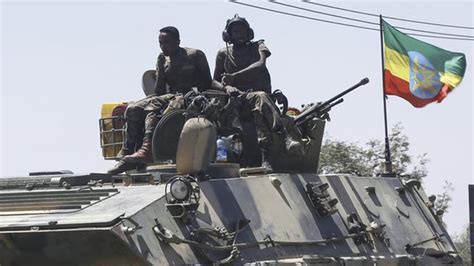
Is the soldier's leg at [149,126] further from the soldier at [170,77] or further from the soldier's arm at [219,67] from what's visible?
the soldier's arm at [219,67]

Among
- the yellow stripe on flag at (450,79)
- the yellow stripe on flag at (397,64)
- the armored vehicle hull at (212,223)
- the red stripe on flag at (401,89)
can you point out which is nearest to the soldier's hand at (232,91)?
the armored vehicle hull at (212,223)

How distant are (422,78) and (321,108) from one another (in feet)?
21.9

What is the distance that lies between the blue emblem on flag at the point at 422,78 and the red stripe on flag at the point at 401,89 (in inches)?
3.0

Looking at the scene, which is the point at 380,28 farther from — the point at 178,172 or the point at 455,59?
the point at 178,172

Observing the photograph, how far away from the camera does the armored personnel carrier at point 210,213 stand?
44.7 feet

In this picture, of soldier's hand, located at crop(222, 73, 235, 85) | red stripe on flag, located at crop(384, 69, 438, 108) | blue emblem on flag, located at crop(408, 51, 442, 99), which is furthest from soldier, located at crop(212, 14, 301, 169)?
blue emblem on flag, located at crop(408, 51, 442, 99)

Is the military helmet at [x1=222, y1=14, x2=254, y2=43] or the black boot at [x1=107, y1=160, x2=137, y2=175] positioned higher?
the military helmet at [x1=222, y1=14, x2=254, y2=43]

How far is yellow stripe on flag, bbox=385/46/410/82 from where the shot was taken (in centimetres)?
2492

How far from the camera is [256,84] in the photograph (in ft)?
63.9

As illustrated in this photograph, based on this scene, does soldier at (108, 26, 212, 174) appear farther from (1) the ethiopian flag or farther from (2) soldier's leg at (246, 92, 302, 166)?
(1) the ethiopian flag

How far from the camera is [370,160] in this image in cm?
3866

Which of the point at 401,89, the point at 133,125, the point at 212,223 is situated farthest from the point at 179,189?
the point at 401,89

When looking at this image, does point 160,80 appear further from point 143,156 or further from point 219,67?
point 143,156

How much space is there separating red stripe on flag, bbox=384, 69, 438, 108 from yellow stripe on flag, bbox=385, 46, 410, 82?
0.10 meters
